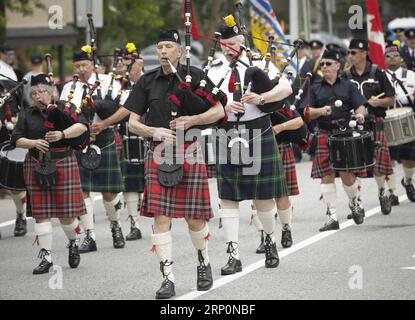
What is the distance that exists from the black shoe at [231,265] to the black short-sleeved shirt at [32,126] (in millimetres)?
1647

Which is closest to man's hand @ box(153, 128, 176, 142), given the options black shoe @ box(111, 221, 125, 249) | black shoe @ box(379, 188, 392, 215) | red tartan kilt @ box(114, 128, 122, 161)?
black shoe @ box(111, 221, 125, 249)

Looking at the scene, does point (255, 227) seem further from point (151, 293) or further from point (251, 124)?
point (151, 293)

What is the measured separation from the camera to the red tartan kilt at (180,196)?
8312mm

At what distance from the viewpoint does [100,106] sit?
11.0m

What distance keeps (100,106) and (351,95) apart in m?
2.34

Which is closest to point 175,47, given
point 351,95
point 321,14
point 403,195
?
point 351,95

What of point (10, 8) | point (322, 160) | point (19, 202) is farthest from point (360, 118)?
point (10, 8)

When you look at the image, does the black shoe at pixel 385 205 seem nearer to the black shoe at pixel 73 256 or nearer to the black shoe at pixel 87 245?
the black shoe at pixel 87 245

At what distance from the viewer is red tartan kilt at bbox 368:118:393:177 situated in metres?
12.6

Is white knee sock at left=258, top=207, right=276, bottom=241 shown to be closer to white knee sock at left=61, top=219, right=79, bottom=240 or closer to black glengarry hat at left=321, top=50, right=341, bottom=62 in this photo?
white knee sock at left=61, top=219, right=79, bottom=240

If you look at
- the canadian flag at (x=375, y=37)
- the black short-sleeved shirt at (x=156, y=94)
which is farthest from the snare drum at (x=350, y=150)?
the black short-sleeved shirt at (x=156, y=94)

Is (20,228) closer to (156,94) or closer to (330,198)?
(330,198)

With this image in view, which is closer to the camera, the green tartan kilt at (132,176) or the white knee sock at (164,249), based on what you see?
the white knee sock at (164,249)

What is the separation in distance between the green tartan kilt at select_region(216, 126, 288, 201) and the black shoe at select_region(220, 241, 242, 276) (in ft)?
1.20
